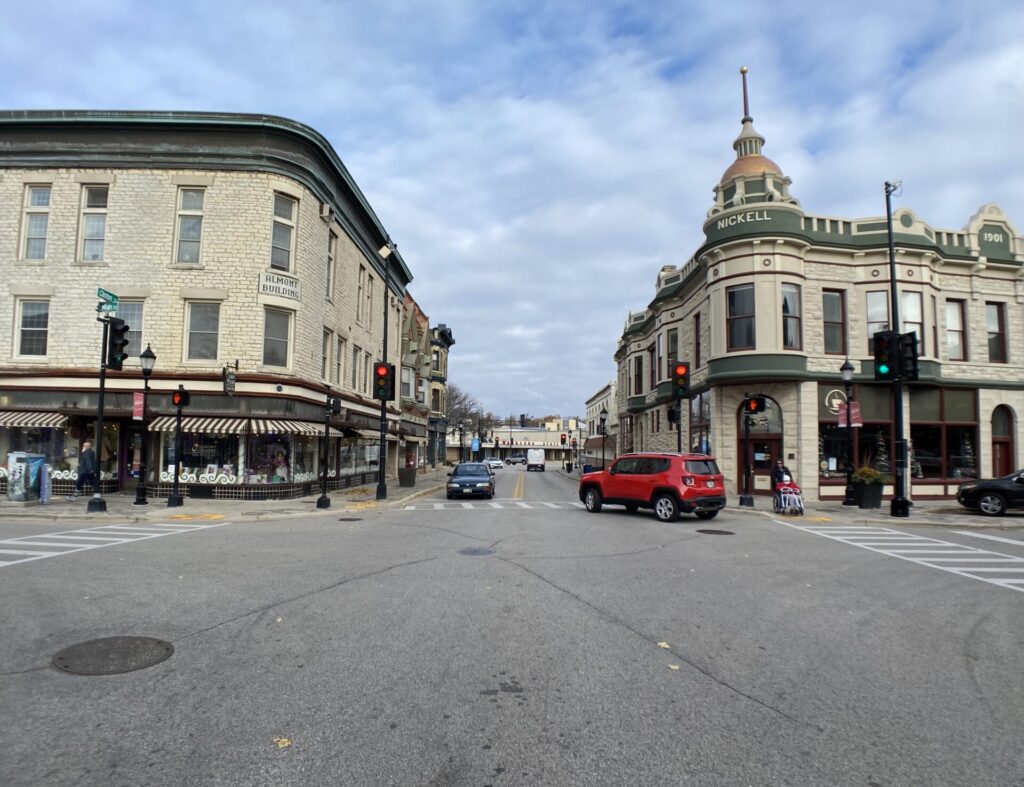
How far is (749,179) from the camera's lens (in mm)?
25734

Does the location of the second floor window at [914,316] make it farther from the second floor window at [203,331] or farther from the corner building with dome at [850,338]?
the second floor window at [203,331]

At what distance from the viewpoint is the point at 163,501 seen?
19828mm

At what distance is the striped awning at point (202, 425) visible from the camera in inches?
782

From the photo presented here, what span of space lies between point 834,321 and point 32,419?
1166 inches

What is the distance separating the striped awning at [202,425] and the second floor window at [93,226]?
21.9 ft

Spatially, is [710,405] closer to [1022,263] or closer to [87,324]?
[1022,263]

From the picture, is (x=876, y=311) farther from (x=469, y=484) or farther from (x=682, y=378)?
(x=469, y=484)

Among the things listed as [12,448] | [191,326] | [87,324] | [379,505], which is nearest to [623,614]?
[379,505]

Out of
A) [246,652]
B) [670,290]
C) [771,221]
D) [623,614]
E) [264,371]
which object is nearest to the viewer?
[246,652]

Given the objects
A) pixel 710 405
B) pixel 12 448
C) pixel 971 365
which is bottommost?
pixel 12 448

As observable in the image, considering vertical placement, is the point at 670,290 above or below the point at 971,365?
above

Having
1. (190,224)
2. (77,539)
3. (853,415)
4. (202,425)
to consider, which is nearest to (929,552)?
(853,415)

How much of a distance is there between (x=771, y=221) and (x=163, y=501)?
23.9m

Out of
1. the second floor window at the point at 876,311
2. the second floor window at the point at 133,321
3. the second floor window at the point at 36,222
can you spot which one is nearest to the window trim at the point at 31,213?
the second floor window at the point at 36,222
